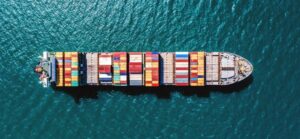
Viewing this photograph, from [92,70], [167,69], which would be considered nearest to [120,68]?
[92,70]

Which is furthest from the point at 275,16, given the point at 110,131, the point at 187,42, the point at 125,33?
the point at 110,131

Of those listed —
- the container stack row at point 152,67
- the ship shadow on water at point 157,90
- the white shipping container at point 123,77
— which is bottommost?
the ship shadow on water at point 157,90

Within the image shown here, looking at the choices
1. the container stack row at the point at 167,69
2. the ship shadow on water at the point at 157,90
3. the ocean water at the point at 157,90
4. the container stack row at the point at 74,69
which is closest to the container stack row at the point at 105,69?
the ship shadow on water at the point at 157,90

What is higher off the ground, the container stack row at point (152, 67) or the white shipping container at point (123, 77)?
the container stack row at point (152, 67)

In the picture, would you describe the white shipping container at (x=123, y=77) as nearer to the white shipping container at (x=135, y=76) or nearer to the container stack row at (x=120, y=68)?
the container stack row at (x=120, y=68)

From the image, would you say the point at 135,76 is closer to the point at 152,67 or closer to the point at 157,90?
the point at 152,67

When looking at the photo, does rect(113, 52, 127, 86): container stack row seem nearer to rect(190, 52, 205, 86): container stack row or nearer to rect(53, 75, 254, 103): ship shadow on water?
rect(53, 75, 254, 103): ship shadow on water
